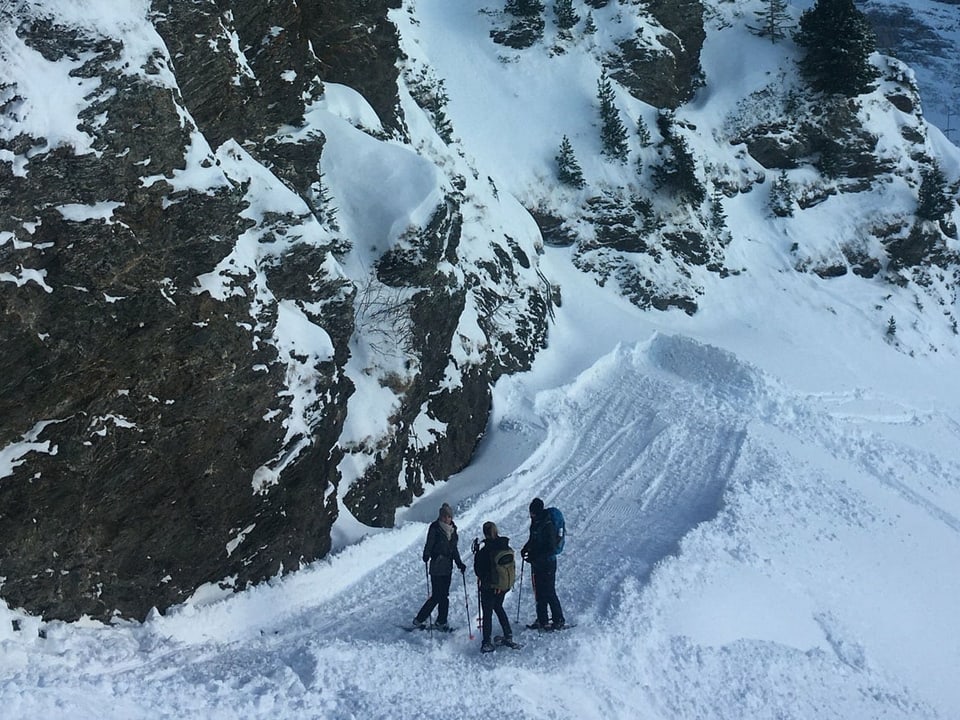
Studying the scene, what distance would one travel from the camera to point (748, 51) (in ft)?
124

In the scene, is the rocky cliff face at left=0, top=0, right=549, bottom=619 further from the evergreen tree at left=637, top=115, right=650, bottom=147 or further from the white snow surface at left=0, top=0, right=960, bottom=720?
the evergreen tree at left=637, top=115, right=650, bottom=147

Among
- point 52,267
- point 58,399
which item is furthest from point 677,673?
point 52,267

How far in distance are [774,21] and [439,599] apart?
35.6m

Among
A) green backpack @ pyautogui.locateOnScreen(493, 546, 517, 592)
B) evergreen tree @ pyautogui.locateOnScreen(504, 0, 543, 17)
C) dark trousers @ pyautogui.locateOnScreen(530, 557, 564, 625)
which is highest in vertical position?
green backpack @ pyautogui.locateOnScreen(493, 546, 517, 592)

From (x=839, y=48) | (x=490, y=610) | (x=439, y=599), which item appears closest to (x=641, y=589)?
(x=490, y=610)

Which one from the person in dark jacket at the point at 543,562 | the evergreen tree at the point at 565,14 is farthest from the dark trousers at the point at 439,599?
the evergreen tree at the point at 565,14

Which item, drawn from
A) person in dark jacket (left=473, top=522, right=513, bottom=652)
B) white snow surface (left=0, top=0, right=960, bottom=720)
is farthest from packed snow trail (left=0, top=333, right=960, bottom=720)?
person in dark jacket (left=473, top=522, right=513, bottom=652)

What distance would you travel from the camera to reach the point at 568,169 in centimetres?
2984

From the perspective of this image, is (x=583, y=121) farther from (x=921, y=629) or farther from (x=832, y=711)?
(x=832, y=711)

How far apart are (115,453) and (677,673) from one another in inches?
309

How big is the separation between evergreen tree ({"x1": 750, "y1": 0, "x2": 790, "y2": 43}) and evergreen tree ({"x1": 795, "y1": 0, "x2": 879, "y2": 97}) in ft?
6.80

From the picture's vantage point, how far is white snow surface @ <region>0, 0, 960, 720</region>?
32.7ft

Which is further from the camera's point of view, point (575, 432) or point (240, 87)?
point (575, 432)

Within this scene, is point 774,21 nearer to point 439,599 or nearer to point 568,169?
point 568,169
